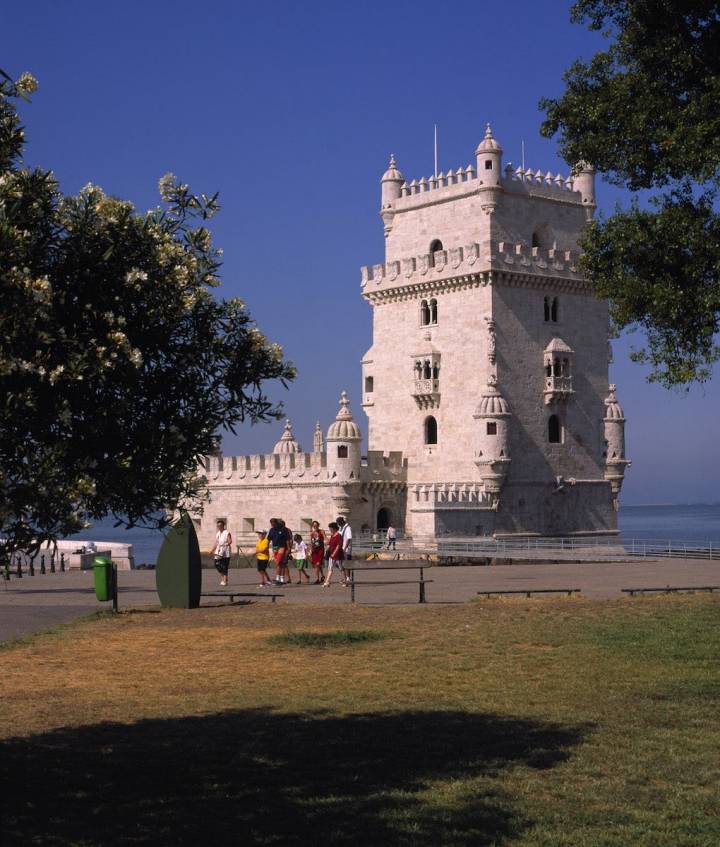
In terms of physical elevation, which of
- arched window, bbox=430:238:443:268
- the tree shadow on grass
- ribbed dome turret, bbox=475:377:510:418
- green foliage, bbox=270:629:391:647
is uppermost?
arched window, bbox=430:238:443:268

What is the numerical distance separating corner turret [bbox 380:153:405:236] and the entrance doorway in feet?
44.4

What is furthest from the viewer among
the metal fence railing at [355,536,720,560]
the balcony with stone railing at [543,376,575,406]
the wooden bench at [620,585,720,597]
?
the balcony with stone railing at [543,376,575,406]

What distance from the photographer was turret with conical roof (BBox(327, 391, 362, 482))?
55.0 meters

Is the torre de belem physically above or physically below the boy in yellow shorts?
above

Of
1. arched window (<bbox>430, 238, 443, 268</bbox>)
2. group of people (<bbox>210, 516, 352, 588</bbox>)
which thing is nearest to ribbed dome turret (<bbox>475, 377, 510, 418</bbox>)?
arched window (<bbox>430, 238, 443, 268</bbox>)

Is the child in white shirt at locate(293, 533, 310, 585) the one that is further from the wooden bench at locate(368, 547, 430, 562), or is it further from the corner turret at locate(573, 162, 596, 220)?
the corner turret at locate(573, 162, 596, 220)

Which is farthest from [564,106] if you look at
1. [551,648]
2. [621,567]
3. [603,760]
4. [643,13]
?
[621,567]

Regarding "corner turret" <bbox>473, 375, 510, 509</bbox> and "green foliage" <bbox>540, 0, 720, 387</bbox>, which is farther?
"corner turret" <bbox>473, 375, 510, 509</bbox>

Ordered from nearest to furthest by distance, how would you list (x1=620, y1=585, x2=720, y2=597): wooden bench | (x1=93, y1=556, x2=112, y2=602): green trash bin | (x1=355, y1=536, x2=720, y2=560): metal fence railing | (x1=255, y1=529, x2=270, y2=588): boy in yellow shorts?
(x1=93, y1=556, x2=112, y2=602): green trash bin < (x1=620, y1=585, x2=720, y2=597): wooden bench < (x1=255, y1=529, x2=270, y2=588): boy in yellow shorts < (x1=355, y1=536, x2=720, y2=560): metal fence railing

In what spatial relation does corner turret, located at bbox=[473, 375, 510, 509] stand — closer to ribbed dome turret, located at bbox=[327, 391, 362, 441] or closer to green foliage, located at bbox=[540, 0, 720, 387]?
ribbed dome turret, located at bbox=[327, 391, 362, 441]

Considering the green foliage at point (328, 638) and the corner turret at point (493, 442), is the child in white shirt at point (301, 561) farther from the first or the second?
the green foliage at point (328, 638)

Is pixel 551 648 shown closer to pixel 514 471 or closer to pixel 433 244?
pixel 514 471

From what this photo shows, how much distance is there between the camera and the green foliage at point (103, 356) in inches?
377

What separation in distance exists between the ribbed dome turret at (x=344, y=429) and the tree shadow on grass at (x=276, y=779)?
1585 inches
